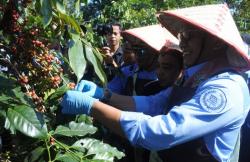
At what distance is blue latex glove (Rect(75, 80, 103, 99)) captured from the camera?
7.17 ft

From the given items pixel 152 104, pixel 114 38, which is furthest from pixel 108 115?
pixel 114 38

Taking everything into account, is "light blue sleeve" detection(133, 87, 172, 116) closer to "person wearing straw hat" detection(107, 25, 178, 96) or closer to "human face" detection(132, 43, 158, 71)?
"person wearing straw hat" detection(107, 25, 178, 96)

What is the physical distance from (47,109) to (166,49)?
3.77 feet

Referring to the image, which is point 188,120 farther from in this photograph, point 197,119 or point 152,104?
point 152,104

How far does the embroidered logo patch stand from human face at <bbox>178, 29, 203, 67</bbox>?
0.30 metres

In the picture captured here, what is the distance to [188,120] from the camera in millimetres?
1858

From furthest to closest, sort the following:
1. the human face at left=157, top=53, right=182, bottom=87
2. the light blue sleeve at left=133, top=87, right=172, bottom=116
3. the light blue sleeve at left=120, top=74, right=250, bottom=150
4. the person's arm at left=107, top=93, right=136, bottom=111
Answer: the human face at left=157, top=53, right=182, bottom=87
the light blue sleeve at left=133, top=87, right=172, bottom=116
the person's arm at left=107, top=93, right=136, bottom=111
the light blue sleeve at left=120, top=74, right=250, bottom=150

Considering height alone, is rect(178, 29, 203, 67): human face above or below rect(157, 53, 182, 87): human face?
above

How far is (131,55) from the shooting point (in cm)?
371

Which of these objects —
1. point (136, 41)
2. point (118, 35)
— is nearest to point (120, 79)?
point (136, 41)

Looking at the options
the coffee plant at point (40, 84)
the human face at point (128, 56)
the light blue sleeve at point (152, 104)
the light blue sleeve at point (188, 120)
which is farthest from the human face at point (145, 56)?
the light blue sleeve at point (188, 120)

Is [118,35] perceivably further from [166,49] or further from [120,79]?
[166,49]

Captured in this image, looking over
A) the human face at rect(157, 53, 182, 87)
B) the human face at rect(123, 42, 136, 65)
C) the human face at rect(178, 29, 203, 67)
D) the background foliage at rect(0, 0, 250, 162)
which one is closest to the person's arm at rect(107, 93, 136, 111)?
the background foliage at rect(0, 0, 250, 162)

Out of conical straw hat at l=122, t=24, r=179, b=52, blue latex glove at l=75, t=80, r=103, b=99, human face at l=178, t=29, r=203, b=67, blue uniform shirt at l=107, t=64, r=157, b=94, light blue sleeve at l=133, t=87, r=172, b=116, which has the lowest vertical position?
blue uniform shirt at l=107, t=64, r=157, b=94
